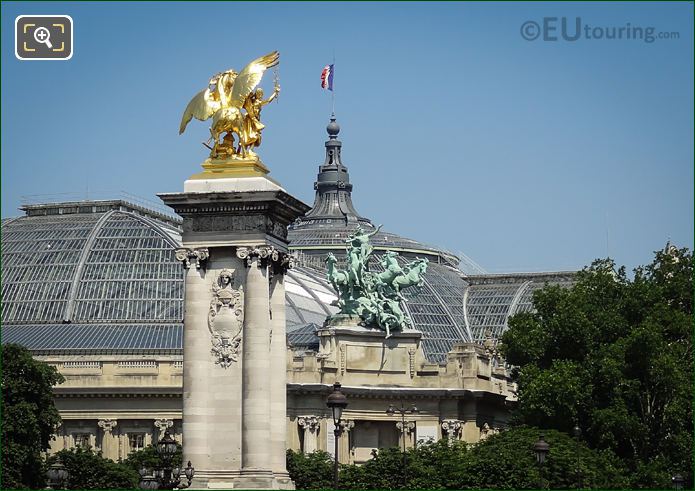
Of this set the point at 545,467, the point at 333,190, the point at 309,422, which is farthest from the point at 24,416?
the point at 333,190

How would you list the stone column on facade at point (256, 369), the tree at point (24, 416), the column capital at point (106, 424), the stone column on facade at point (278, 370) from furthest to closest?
1. the column capital at point (106, 424)
2. the tree at point (24, 416)
3. the stone column on facade at point (278, 370)
4. the stone column on facade at point (256, 369)

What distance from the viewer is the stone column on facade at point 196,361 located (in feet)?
210

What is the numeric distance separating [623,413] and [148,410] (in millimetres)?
34323

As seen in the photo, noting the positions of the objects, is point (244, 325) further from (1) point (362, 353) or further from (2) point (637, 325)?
(1) point (362, 353)

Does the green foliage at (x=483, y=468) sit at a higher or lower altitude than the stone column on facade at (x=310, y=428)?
lower

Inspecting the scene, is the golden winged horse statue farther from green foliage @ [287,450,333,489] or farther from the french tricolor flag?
the french tricolor flag

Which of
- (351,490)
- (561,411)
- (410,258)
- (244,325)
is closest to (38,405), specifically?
(351,490)

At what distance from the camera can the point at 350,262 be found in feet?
397

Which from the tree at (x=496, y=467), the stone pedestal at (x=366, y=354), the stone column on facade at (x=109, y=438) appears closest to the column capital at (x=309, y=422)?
the stone pedestal at (x=366, y=354)

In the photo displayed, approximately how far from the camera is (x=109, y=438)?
125 m

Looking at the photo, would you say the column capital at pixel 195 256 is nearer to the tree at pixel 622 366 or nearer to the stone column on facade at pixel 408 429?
the tree at pixel 622 366

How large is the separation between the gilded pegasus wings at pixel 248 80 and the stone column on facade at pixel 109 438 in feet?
201

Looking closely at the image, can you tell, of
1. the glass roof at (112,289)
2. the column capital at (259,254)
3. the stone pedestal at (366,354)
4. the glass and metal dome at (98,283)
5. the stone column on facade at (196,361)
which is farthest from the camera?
the glass roof at (112,289)

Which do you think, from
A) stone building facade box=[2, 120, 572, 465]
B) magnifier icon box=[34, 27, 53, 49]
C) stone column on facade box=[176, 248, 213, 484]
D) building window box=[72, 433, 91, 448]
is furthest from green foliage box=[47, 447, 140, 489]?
magnifier icon box=[34, 27, 53, 49]
